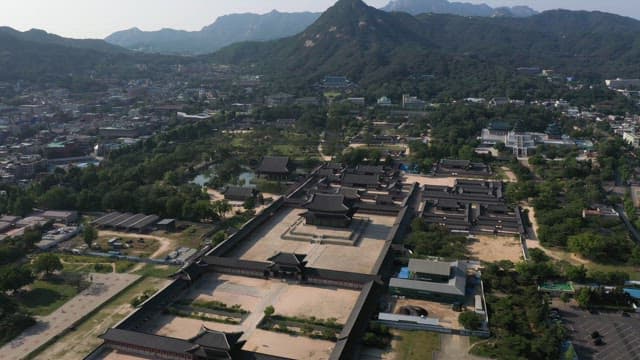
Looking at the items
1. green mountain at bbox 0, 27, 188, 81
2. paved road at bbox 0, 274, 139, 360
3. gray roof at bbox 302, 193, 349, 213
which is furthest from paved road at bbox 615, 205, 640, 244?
green mountain at bbox 0, 27, 188, 81

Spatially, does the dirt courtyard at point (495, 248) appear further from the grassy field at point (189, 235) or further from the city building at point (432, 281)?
the grassy field at point (189, 235)

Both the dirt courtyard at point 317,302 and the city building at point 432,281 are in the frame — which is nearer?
the dirt courtyard at point 317,302

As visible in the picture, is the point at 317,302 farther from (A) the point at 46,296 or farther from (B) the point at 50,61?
(B) the point at 50,61

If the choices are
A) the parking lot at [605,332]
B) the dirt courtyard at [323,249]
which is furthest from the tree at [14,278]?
the parking lot at [605,332]

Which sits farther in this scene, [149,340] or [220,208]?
[220,208]

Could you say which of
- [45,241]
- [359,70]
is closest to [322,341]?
[45,241]

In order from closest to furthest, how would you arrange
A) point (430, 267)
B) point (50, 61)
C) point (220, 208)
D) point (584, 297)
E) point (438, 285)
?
point (584, 297) → point (438, 285) → point (430, 267) → point (220, 208) → point (50, 61)

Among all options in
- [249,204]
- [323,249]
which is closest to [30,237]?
[249,204]
